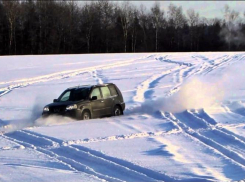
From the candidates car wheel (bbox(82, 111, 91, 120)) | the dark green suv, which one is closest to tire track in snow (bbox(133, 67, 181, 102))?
the dark green suv

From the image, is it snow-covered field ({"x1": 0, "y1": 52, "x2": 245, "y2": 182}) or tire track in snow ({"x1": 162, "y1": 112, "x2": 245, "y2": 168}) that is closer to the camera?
snow-covered field ({"x1": 0, "y1": 52, "x2": 245, "y2": 182})

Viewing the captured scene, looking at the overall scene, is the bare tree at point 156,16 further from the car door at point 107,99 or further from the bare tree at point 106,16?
the car door at point 107,99

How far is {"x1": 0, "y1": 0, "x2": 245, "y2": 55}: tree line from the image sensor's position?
224 ft

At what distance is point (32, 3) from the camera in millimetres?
74750

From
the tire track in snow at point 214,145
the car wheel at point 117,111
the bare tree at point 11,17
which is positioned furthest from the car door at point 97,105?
the bare tree at point 11,17

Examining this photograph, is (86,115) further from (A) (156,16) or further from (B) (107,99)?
(A) (156,16)

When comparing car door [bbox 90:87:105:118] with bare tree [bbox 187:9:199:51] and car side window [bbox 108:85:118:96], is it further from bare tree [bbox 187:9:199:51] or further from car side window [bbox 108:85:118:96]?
bare tree [bbox 187:9:199:51]

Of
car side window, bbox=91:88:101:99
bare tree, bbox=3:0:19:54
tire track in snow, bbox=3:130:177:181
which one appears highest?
bare tree, bbox=3:0:19:54

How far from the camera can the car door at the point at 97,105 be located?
52.5ft

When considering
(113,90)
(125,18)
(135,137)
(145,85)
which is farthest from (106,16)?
(135,137)

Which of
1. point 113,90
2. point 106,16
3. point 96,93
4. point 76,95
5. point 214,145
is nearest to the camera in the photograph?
point 214,145

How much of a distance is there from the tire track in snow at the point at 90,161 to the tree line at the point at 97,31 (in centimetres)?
5727

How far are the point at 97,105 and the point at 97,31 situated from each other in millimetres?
56949

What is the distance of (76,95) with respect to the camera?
1642 cm
